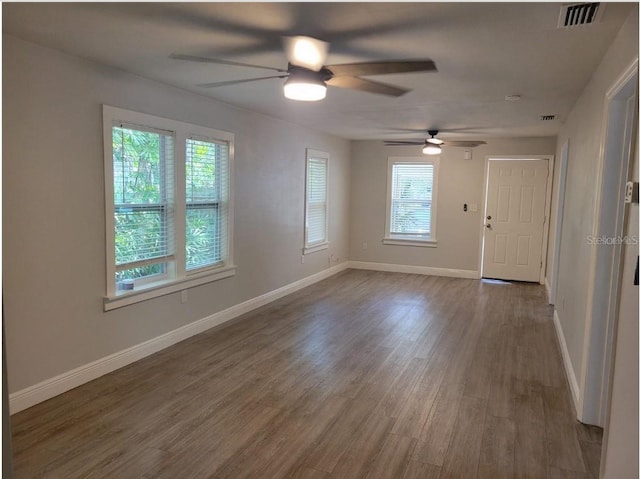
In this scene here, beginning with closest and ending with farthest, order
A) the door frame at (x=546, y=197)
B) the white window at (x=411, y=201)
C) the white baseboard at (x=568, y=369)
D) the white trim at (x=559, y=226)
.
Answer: the white baseboard at (x=568, y=369)
the white trim at (x=559, y=226)
the door frame at (x=546, y=197)
the white window at (x=411, y=201)

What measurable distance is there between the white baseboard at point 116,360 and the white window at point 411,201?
323cm

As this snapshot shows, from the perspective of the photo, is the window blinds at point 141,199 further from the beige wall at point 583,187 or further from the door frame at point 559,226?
the door frame at point 559,226

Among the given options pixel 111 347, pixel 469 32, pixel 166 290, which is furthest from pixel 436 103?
pixel 111 347

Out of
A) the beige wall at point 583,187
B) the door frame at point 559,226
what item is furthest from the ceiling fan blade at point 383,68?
the door frame at point 559,226

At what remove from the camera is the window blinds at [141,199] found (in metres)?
3.63

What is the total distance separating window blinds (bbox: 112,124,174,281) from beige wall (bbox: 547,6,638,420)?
3.35m

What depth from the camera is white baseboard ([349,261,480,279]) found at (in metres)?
7.76

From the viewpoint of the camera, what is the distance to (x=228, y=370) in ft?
12.1

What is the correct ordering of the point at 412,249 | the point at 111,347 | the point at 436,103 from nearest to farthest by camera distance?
1. the point at 111,347
2. the point at 436,103
3. the point at 412,249

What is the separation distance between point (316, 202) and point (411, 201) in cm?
192

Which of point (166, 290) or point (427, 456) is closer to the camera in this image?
point (427, 456)

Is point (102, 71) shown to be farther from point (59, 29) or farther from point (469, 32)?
point (469, 32)

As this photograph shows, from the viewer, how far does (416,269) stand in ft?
26.6

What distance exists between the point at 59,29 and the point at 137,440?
2.43m
